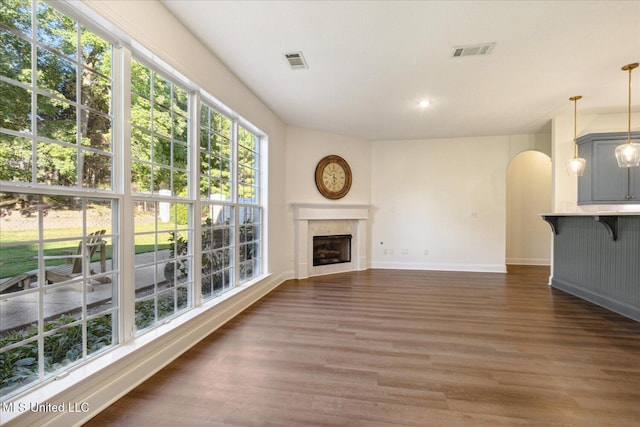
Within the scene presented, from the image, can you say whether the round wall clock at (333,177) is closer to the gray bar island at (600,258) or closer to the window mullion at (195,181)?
the window mullion at (195,181)

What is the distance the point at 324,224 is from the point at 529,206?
16.6 ft

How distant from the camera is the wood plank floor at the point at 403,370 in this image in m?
1.72

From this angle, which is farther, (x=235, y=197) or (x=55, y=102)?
(x=235, y=197)

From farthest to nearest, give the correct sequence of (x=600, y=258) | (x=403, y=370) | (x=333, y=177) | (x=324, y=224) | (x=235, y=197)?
(x=333, y=177)
(x=324, y=224)
(x=600, y=258)
(x=235, y=197)
(x=403, y=370)

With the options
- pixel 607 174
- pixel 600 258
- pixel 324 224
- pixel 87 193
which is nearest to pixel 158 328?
pixel 87 193

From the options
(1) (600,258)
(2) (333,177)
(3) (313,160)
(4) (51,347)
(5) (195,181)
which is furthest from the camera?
(2) (333,177)

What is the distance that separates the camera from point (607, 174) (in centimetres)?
448

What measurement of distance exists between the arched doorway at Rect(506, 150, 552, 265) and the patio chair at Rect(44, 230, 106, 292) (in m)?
7.92

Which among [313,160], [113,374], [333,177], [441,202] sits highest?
[313,160]

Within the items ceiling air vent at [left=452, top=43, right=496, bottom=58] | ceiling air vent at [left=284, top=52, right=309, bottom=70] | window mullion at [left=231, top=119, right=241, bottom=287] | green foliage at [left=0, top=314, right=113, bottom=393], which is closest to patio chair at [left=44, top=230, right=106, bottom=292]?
green foliage at [left=0, top=314, right=113, bottom=393]

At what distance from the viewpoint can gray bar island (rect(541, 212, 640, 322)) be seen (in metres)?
3.35

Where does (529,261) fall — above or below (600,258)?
below

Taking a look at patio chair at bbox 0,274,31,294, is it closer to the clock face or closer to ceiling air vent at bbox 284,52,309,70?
ceiling air vent at bbox 284,52,309,70

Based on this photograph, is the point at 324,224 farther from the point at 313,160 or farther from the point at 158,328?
the point at 158,328
